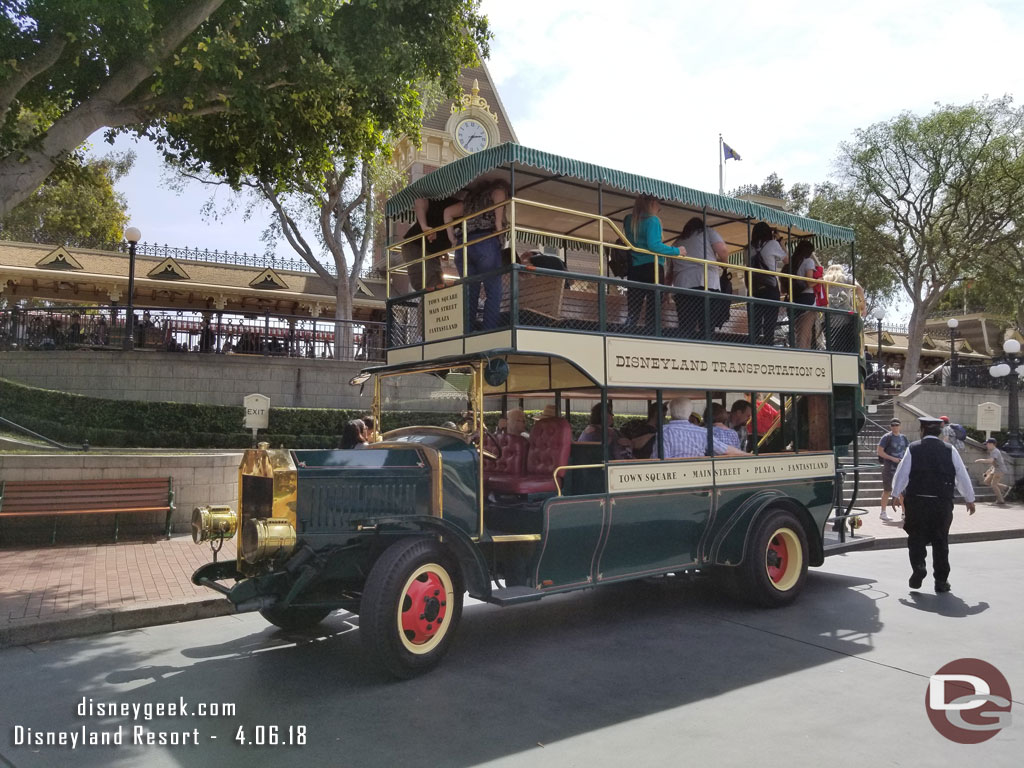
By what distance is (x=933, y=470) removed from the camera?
754 cm

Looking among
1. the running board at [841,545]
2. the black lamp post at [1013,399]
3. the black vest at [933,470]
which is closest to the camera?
the black vest at [933,470]

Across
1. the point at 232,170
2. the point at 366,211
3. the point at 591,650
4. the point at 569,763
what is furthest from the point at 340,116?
the point at 366,211

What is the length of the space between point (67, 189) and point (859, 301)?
3063 cm

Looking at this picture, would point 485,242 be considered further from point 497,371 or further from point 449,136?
point 449,136

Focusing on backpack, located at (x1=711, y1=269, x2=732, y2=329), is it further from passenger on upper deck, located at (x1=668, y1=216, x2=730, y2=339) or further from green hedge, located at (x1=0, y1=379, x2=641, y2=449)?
green hedge, located at (x1=0, y1=379, x2=641, y2=449)

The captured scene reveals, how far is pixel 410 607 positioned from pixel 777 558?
3963mm

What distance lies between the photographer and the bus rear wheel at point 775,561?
6.86m

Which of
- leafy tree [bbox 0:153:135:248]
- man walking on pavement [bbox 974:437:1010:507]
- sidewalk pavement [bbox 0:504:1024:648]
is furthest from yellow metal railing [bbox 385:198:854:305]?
leafy tree [bbox 0:153:135:248]

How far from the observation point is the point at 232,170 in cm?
1087

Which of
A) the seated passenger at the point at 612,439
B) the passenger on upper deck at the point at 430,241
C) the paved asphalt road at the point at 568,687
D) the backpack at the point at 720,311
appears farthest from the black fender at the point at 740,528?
the passenger on upper deck at the point at 430,241

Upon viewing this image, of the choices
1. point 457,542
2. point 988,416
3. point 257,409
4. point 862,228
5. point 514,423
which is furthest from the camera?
point 862,228

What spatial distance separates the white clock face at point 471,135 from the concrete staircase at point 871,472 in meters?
18.2

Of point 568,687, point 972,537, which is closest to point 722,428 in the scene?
point 568,687

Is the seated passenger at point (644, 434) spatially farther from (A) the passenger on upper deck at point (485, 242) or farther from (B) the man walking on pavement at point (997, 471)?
(B) the man walking on pavement at point (997, 471)
